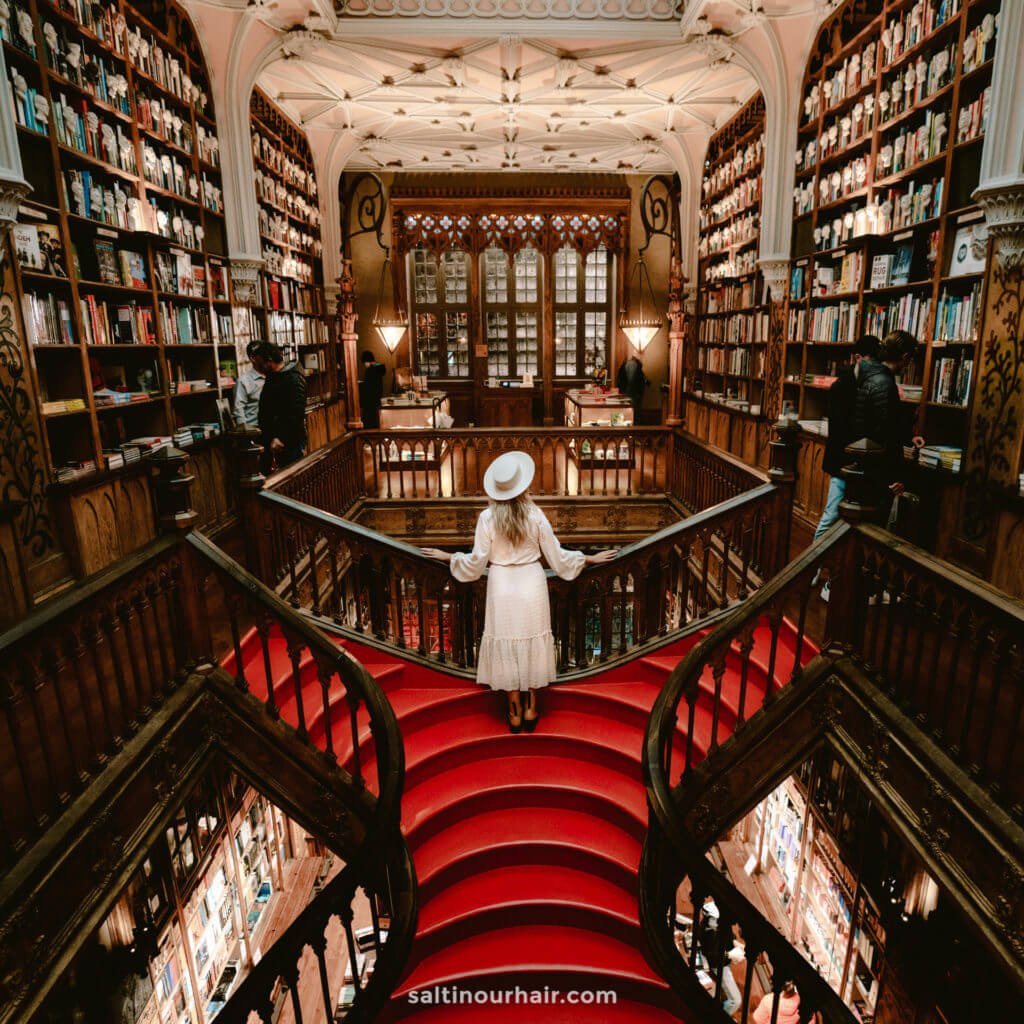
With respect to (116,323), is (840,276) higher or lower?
higher

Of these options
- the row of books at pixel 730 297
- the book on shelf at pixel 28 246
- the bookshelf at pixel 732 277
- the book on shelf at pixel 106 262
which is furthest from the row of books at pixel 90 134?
the row of books at pixel 730 297

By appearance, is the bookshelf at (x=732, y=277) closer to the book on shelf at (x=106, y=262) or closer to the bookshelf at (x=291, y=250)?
the bookshelf at (x=291, y=250)

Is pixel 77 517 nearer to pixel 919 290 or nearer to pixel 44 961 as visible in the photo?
pixel 44 961

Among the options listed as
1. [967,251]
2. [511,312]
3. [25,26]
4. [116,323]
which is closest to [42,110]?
[25,26]

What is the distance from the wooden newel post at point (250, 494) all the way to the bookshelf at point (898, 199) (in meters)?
4.05

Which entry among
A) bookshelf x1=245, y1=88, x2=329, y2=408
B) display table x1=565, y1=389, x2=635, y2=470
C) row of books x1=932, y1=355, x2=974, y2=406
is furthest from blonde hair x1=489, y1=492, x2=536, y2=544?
bookshelf x1=245, y1=88, x2=329, y2=408

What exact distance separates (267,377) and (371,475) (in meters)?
3.07

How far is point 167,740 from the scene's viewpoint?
294cm

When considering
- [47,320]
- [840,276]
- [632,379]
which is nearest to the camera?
[47,320]

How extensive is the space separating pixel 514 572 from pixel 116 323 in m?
3.46

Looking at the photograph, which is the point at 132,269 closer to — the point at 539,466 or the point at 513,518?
the point at 513,518

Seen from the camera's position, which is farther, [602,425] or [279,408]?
[602,425]

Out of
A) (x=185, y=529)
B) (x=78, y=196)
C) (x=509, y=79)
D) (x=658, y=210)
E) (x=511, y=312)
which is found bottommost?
(x=185, y=529)

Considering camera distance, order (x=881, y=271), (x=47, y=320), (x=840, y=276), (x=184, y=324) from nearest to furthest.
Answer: (x=47, y=320), (x=881, y=271), (x=184, y=324), (x=840, y=276)
